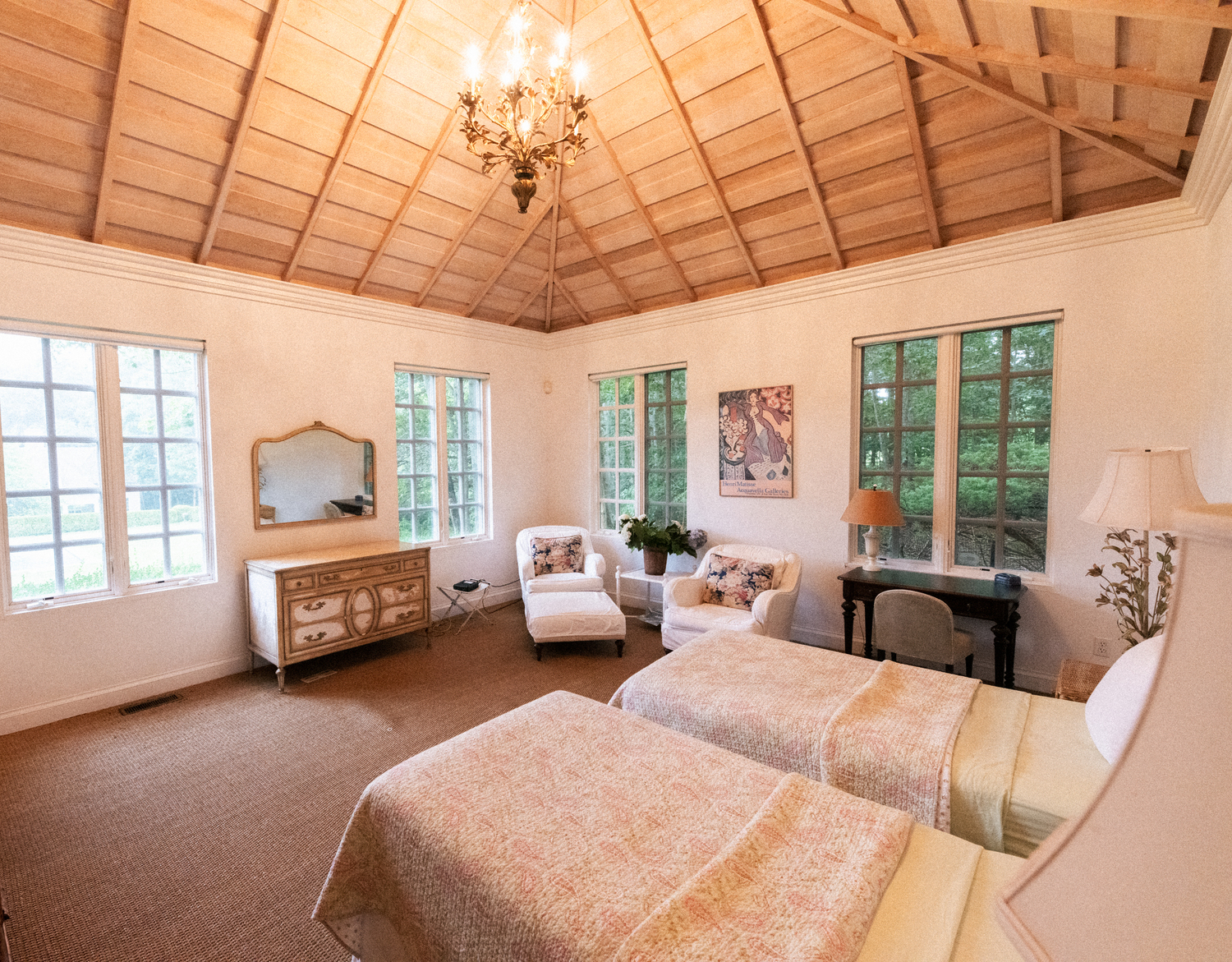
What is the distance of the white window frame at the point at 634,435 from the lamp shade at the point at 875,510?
69.5 inches

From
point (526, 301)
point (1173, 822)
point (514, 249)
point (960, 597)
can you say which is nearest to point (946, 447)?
point (960, 597)

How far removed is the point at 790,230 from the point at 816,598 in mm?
2938

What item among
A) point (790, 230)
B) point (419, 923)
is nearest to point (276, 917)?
point (419, 923)

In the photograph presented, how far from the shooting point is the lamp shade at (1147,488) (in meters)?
2.26

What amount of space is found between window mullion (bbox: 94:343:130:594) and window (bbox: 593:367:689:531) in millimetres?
4024

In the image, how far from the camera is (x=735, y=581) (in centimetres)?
439

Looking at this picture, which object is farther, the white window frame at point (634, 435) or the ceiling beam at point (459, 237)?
the white window frame at point (634, 435)

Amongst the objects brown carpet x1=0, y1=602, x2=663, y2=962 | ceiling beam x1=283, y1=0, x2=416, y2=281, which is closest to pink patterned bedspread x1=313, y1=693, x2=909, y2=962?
brown carpet x1=0, y1=602, x2=663, y2=962

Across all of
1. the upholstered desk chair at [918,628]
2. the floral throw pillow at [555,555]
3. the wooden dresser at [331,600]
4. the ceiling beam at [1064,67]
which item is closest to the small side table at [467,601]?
the floral throw pillow at [555,555]

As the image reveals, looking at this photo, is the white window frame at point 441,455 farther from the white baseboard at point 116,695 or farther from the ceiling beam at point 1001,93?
the ceiling beam at point 1001,93

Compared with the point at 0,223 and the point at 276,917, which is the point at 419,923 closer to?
the point at 276,917

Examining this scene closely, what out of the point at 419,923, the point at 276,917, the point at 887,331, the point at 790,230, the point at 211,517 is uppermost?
the point at 790,230

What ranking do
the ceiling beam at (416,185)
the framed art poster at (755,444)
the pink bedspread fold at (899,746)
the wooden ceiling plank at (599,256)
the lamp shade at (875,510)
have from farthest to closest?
the wooden ceiling plank at (599,256), the framed art poster at (755,444), the lamp shade at (875,510), the ceiling beam at (416,185), the pink bedspread fold at (899,746)

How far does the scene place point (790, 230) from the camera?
436cm
